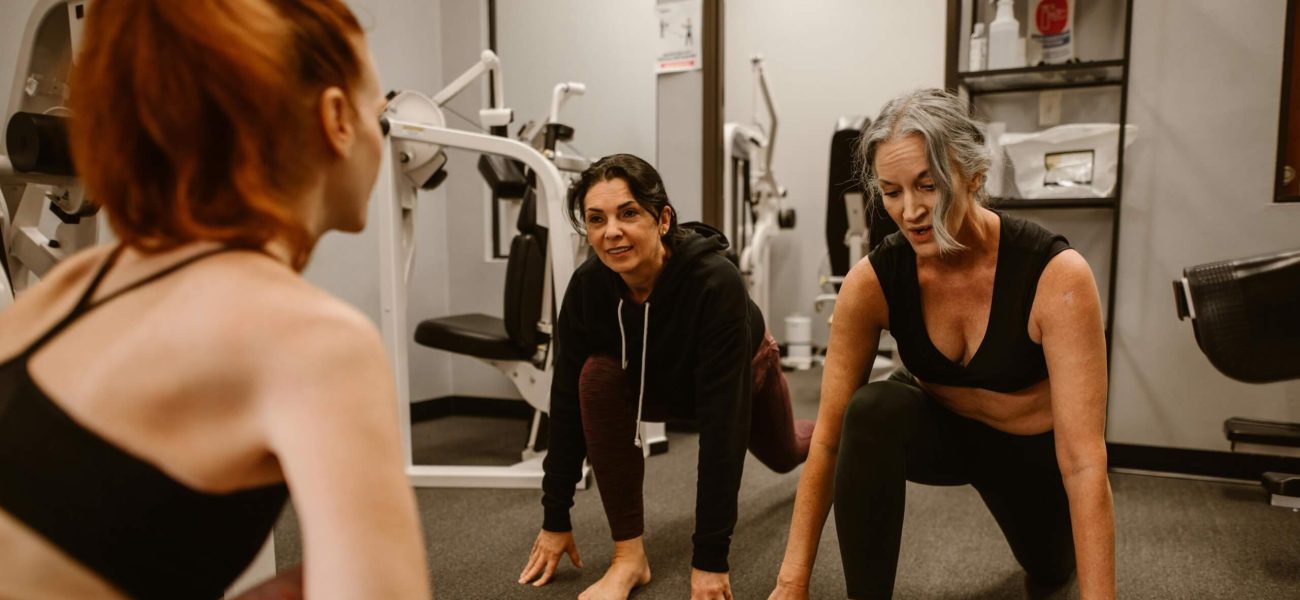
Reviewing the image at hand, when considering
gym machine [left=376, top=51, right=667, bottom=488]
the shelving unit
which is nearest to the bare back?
gym machine [left=376, top=51, right=667, bottom=488]

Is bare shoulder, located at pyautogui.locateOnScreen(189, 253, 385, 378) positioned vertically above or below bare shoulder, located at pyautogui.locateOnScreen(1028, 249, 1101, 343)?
above

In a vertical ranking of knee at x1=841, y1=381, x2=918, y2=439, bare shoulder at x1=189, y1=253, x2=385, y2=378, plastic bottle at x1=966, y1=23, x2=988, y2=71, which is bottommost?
knee at x1=841, y1=381, x2=918, y2=439

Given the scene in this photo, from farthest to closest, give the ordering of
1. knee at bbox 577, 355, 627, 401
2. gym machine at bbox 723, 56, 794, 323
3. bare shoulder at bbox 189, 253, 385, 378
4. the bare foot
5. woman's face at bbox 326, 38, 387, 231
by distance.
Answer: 1. gym machine at bbox 723, 56, 794, 323
2. knee at bbox 577, 355, 627, 401
3. the bare foot
4. woman's face at bbox 326, 38, 387, 231
5. bare shoulder at bbox 189, 253, 385, 378

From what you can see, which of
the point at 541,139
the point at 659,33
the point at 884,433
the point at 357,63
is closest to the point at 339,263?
the point at 541,139

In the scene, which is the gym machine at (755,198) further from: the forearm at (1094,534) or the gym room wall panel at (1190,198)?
the forearm at (1094,534)

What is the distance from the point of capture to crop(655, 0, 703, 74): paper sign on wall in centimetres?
279

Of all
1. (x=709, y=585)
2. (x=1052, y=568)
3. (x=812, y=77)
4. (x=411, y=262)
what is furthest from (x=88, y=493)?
(x=812, y=77)

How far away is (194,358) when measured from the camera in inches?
14.8

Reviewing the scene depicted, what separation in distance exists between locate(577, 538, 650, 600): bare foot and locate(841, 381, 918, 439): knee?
549 millimetres

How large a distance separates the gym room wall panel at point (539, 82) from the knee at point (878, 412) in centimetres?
198

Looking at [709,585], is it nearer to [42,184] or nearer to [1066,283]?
[1066,283]

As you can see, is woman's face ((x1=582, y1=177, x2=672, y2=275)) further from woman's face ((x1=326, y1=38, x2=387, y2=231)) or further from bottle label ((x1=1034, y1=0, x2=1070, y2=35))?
bottle label ((x1=1034, y1=0, x2=1070, y2=35))

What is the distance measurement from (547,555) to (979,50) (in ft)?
6.22

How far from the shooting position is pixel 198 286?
39cm
